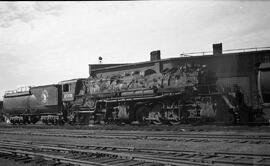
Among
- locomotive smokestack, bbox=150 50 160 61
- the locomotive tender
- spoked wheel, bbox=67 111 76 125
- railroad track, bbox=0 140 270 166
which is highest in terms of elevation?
locomotive smokestack, bbox=150 50 160 61

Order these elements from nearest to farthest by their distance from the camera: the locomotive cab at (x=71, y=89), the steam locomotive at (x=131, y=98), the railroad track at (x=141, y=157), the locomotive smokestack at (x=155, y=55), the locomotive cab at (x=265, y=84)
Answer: the railroad track at (x=141, y=157)
the locomotive cab at (x=265, y=84)
the steam locomotive at (x=131, y=98)
the locomotive cab at (x=71, y=89)
the locomotive smokestack at (x=155, y=55)

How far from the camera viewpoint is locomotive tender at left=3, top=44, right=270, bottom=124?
56.7 ft

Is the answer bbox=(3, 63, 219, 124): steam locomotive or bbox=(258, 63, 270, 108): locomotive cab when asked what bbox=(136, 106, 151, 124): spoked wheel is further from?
bbox=(258, 63, 270, 108): locomotive cab

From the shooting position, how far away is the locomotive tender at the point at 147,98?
17.3m

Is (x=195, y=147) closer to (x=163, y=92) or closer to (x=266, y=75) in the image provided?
(x=266, y=75)

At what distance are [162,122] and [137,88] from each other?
2881 mm

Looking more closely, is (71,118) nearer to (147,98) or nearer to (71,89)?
(71,89)

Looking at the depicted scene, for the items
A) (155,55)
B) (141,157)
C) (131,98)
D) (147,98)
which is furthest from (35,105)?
(141,157)

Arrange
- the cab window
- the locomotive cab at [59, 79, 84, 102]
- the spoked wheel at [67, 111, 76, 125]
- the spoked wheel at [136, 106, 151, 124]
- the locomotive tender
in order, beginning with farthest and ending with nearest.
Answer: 1. the cab window
2. the locomotive cab at [59, 79, 84, 102]
3. the spoked wheel at [67, 111, 76, 125]
4. the spoked wheel at [136, 106, 151, 124]
5. the locomotive tender

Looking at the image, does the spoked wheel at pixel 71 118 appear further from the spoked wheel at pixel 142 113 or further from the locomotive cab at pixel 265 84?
the locomotive cab at pixel 265 84

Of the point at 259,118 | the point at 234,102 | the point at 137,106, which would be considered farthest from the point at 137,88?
the point at 259,118

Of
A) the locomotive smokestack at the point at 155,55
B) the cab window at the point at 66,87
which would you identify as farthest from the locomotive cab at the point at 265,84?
the locomotive smokestack at the point at 155,55

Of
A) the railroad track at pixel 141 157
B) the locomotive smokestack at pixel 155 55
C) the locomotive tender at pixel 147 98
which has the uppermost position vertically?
the locomotive smokestack at pixel 155 55

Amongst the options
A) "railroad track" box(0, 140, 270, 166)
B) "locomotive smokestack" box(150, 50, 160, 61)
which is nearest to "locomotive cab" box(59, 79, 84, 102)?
"locomotive smokestack" box(150, 50, 160, 61)
